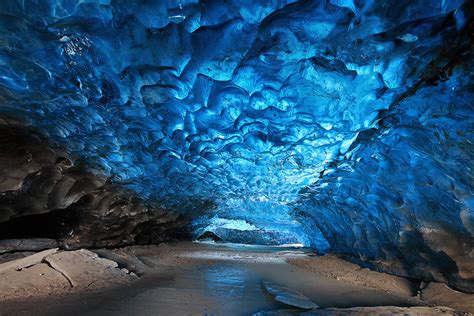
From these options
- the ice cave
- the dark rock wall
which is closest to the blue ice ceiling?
the ice cave

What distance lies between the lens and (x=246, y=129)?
5.12 m

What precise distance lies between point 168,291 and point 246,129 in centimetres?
336

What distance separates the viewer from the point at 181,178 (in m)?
8.04

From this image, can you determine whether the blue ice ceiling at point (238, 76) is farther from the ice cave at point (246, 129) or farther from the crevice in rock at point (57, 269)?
the crevice in rock at point (57, 269)

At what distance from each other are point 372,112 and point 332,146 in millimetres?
1431

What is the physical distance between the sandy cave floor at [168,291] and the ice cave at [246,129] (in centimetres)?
4

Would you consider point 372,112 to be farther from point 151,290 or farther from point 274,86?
point 151,290

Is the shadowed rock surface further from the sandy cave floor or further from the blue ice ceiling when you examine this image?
the sandy cave floor

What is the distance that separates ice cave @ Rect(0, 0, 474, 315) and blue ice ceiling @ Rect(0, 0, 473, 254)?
0.02 meters

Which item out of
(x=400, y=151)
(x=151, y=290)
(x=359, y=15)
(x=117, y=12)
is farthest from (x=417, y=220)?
(x=117, y=12)

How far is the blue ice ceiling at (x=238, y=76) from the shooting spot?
2689 millimetres

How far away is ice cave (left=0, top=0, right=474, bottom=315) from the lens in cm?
280

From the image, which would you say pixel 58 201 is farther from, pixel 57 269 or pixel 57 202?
pixel 57 269

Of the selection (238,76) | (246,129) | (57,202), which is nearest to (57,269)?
(57,202)
